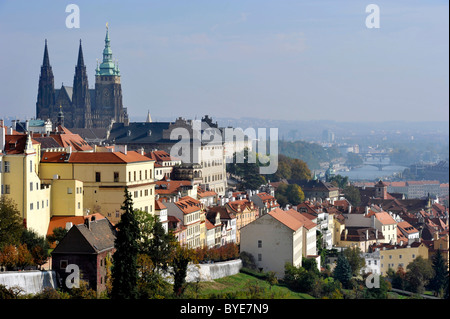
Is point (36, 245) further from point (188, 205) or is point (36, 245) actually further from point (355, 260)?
point (355, 260)

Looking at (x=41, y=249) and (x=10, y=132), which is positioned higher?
(x=10, y=132)

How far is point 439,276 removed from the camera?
7281 centimetres

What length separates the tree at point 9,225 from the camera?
4497 cm

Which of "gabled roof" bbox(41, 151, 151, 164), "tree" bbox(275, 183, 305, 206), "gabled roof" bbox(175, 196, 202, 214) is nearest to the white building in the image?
"gabled roof" bbox(175, 196, 202, 214)

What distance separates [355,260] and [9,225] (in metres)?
31.1

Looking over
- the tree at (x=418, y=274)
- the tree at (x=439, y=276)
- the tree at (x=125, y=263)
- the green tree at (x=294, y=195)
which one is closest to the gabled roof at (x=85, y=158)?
the tree at (x=125, y=263)

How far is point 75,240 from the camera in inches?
1718

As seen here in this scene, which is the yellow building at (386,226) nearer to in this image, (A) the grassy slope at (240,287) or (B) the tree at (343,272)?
(B) the tree at (343,272)

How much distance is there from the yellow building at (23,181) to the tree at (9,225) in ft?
5.01

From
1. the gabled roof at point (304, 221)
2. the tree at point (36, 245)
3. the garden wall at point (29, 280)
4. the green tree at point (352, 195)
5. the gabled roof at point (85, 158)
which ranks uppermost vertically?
the gabled roof at point (85, 158)

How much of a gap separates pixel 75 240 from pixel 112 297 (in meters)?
3.87

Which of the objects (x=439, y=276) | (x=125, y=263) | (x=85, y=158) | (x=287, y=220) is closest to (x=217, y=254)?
(x=287, y=220)
